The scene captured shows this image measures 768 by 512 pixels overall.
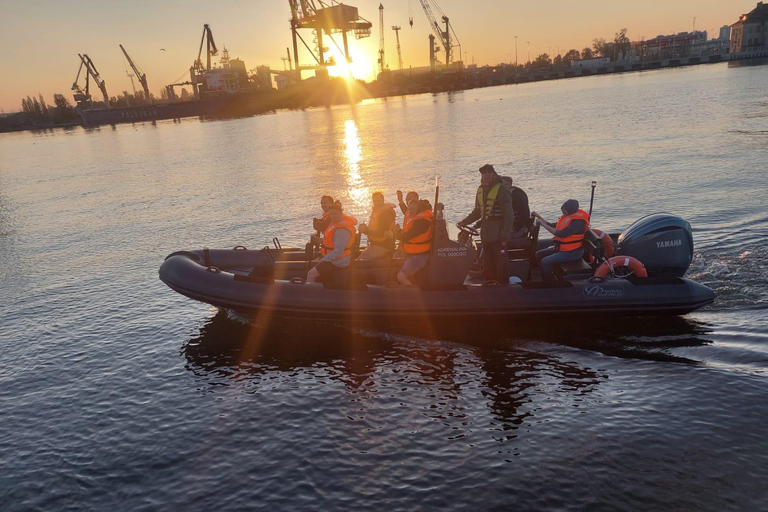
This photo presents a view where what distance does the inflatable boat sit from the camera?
796 centimetres

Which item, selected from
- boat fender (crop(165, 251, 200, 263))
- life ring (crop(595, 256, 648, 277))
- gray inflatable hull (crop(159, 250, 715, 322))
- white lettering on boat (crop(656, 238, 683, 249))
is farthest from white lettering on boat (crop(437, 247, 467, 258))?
boat fender (crop(165, 251, 200, 263))

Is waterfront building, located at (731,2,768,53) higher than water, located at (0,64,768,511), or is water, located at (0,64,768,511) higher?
waterfront building, located at (731,2,768,53)

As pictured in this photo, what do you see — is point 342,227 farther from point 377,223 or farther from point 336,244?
point 377,223

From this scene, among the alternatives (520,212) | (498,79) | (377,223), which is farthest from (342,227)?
(498,79)

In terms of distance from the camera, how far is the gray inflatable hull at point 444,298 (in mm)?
7910

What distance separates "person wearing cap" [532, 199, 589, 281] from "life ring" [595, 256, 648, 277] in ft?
1.36

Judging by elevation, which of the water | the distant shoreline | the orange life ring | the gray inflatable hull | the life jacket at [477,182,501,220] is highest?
the distant shoreline

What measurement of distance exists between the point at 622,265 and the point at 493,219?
6.78ft

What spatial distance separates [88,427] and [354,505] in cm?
390

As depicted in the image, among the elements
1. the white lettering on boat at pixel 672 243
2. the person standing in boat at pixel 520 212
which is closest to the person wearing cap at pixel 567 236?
the person standing in boat at pixel 520 212

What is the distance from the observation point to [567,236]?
8.30 metres

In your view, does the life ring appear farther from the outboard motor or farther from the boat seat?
the boat seat

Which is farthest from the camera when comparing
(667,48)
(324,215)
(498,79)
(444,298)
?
(667,48)

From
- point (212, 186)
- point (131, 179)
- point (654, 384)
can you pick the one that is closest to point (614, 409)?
point (654, 384)
